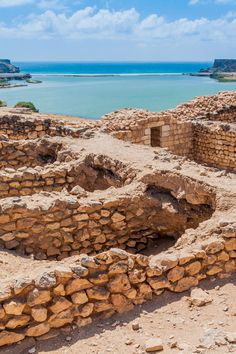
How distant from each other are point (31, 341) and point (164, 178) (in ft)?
13.6

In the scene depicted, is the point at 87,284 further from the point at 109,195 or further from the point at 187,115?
the point at 187,115

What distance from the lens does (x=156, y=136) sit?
13.8 m

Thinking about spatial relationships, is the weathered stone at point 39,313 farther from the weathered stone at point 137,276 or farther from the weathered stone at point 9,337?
the weathered stone at point 137,276

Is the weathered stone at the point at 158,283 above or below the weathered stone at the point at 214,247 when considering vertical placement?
below

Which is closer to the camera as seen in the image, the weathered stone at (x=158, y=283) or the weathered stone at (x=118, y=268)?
the weathered stone at (x=118, y=268)

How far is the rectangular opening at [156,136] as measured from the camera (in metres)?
13.7

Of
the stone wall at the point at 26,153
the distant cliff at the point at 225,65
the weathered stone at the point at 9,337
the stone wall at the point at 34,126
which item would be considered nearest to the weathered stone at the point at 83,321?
the weathered stone at the point at 9,337

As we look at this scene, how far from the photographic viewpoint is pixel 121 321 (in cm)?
506

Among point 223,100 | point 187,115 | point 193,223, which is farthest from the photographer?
point 223,100

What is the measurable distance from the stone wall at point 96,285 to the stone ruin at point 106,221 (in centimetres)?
1

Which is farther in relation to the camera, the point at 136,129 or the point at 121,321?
the point at 136,129

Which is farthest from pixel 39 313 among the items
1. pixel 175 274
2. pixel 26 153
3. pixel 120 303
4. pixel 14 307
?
pixel 26 153

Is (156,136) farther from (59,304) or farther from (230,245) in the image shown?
(59,304)

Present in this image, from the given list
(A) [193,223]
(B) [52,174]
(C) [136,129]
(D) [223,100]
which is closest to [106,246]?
(A) [193,223]
